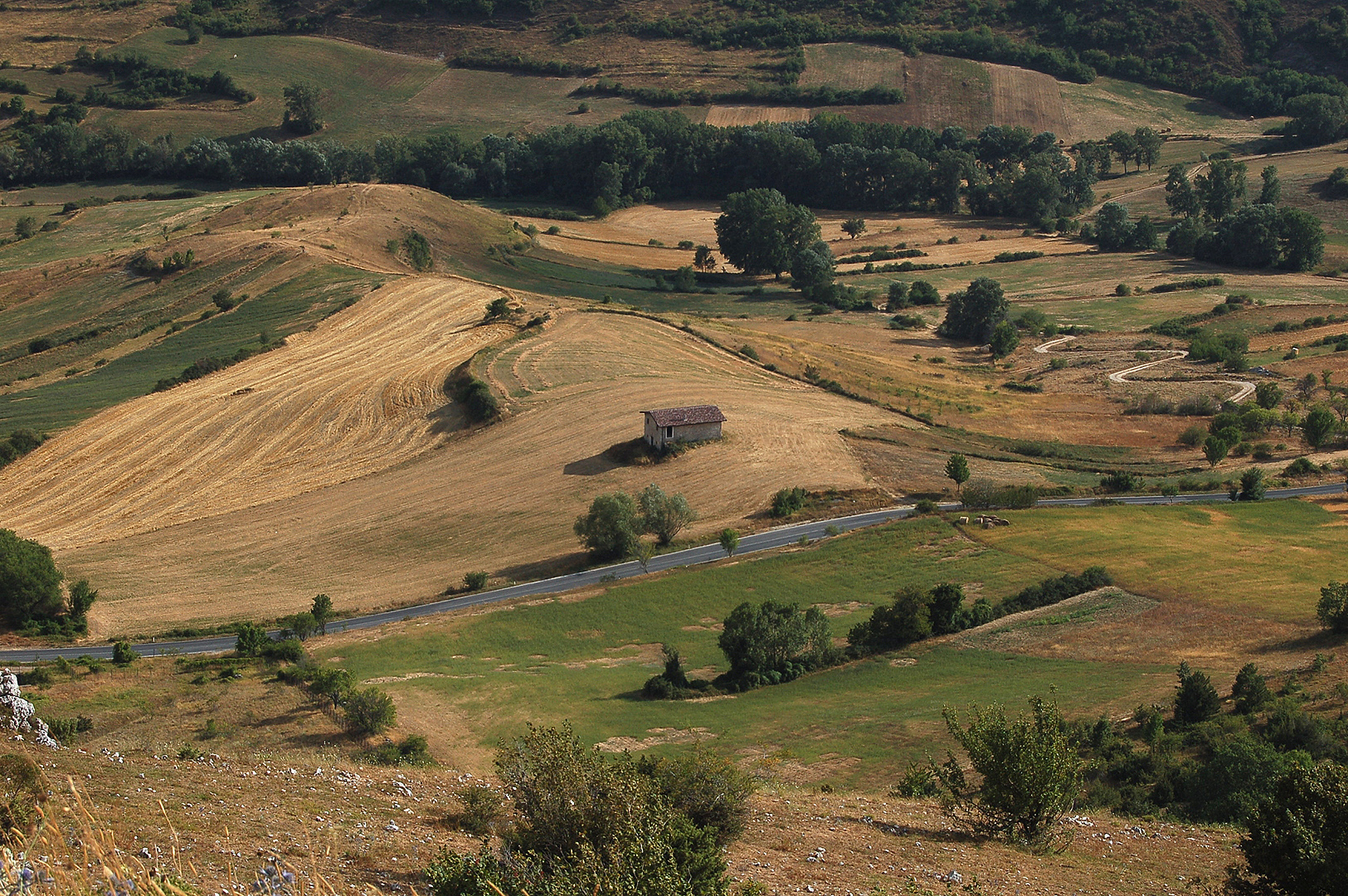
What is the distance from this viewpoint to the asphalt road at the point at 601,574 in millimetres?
64500

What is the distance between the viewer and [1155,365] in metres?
129

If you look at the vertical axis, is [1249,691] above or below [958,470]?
below

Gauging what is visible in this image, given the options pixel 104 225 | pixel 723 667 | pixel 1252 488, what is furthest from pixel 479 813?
pixel 104 225

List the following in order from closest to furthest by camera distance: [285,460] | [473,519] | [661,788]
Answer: [661,788] < [473,519] < [285,460]

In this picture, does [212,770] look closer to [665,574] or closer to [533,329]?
[665,574]

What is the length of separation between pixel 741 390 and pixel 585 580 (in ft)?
127

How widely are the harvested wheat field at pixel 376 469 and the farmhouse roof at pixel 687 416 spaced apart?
2.35m

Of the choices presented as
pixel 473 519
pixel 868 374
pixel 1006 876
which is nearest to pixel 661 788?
pixel 1006 876

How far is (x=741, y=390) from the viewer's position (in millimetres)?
110688

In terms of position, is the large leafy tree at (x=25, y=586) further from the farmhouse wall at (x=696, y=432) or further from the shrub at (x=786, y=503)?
the shrub at (x=786, y=503)

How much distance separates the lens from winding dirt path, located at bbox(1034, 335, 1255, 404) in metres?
117

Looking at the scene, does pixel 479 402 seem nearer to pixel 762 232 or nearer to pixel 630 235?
pixel 762 232

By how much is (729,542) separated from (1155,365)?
73.5 m

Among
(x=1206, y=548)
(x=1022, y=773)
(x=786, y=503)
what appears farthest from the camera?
(x=786, y=503)
